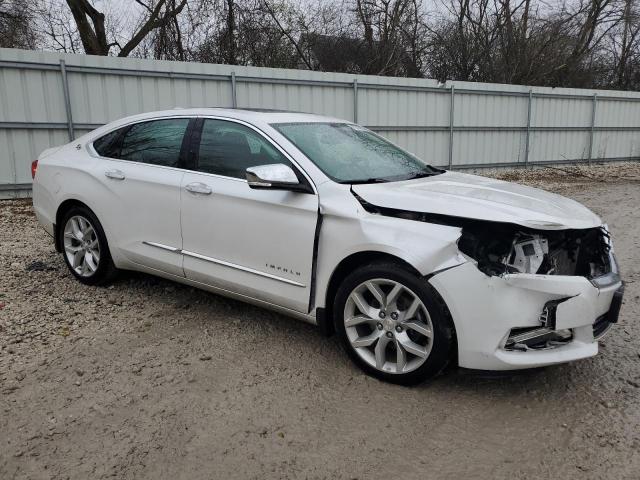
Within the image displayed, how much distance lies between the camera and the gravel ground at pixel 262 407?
250 centimetres

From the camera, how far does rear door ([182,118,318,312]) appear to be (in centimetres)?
342

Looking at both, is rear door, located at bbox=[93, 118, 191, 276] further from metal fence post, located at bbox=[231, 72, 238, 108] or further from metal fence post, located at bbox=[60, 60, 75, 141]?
metal fence post, located at bbox=[231, 72, 238, 108]

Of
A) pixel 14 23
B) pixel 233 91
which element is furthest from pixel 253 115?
pixel 14 23

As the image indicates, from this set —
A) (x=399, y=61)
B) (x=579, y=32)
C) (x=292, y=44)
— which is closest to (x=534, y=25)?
(x=579, y=32)

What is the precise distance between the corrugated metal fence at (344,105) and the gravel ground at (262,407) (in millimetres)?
6423

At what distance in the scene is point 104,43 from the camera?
58.6 ft

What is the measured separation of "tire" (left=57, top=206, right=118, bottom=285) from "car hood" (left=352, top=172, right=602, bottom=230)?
8.02ft

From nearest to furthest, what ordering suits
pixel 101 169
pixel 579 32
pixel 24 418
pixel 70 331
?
1. pixel 24 418
2. pixel 70 331
3. pixel 101 169
4. pixel 579 32

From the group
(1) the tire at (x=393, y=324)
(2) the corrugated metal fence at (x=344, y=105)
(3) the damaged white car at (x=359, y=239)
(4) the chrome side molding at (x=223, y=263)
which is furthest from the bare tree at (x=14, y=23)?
(1) the tire at (x=393, y=324)

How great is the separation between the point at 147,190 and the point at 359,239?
187 cm

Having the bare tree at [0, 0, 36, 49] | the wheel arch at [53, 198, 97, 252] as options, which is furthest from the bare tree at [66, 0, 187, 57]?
the wheel arch at [53, 198, 97, 252]

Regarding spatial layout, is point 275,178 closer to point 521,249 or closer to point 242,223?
point 242,223

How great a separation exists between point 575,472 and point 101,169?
12.9ft

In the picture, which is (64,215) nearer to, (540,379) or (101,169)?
(101,169)
